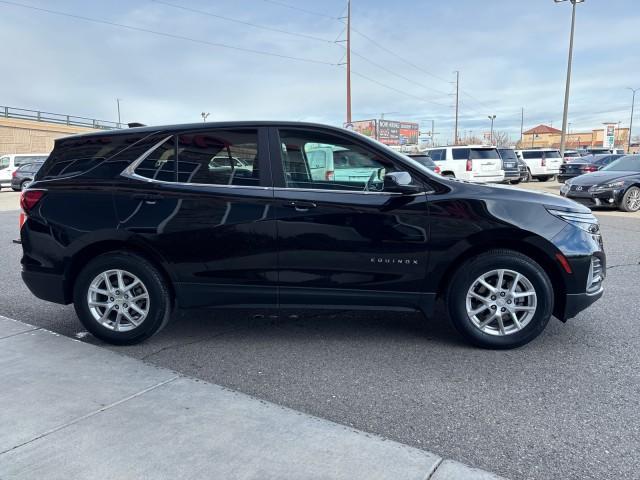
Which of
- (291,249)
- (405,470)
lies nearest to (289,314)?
(291,249)

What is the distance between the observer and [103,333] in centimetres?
406

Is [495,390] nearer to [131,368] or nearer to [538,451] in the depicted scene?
[538,451]

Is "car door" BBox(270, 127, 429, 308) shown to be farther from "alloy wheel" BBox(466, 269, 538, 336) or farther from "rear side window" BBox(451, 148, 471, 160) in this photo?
"rear side window" BBox(451, 148, 471, 160)

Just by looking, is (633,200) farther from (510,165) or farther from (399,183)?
(399,183)

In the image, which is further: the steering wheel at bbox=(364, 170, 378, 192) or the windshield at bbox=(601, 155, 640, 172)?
the windshield at bbox=(601, 155, 640, 172)

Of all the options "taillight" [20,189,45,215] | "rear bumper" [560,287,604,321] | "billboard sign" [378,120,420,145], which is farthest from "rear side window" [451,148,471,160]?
"billboard sign" [378,120,420,145]

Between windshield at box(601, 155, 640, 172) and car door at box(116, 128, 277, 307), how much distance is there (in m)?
12.8

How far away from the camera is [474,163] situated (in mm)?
19250

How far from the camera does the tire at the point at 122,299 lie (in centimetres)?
395

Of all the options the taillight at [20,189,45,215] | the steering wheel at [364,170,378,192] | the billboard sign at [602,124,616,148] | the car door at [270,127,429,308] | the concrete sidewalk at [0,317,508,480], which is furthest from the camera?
the billboard sign at [602,124,616,148]

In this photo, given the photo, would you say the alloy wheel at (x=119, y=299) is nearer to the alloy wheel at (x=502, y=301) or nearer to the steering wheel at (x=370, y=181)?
the steering wheel at (x=370, y=181)

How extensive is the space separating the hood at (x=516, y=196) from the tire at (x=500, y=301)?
0.41m

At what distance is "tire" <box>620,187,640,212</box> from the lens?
12.5m

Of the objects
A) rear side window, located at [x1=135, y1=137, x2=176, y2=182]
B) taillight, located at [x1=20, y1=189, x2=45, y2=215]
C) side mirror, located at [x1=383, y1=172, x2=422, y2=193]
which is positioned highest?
rear side window, located at [x1=135, y1=137, x2=176, y2=182]
